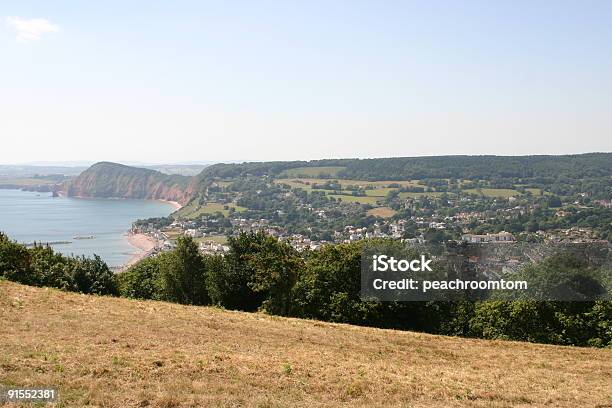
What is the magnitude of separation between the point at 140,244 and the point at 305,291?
282 feet

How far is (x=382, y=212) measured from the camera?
5438 inches

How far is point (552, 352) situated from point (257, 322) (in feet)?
44.1

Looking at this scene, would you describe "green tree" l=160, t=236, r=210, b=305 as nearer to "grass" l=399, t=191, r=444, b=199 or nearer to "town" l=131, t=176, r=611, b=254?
"town" l=131, t=176, r=611, b=254

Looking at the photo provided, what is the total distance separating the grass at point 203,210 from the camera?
519 feet

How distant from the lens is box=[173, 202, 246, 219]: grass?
15815 cm

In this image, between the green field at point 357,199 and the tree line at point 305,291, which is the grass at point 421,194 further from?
the tree line at point 305,291

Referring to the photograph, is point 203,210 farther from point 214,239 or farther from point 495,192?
point 495,192

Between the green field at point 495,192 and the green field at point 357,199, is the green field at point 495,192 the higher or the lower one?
the higher one

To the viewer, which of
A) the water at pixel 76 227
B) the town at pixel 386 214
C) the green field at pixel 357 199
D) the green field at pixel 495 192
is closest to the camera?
the town at pixel 386 214

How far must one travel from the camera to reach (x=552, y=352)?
76.0 ft

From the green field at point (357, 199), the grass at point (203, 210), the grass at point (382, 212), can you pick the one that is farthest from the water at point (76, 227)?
the green field at point (357, 199)

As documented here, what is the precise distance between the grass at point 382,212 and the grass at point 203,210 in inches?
1669

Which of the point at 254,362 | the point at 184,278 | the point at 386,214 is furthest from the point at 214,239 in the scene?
the point at 254,362

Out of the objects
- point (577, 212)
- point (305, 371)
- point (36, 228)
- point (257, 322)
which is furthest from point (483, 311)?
point (36, 228)
